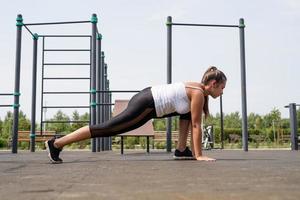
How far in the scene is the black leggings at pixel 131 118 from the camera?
3.10m

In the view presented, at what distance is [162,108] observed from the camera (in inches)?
127

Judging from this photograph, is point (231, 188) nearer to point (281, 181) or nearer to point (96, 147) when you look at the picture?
point (281, 181)

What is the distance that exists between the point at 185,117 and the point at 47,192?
216 centimetres

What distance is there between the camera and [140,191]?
4.43 feet

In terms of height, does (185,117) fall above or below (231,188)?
above

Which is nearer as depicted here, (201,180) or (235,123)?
(201,180)

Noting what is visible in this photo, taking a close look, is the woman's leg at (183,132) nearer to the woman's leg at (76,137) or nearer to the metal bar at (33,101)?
the woman's leg at (76,137)

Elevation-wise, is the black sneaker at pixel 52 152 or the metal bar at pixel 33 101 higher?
the metal bar at pixel 33 101

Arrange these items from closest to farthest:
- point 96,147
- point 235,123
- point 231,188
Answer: point 231,188 → point 96,147 → point 235,123

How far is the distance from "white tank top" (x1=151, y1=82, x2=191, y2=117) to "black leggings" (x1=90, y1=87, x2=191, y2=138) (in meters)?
0.04

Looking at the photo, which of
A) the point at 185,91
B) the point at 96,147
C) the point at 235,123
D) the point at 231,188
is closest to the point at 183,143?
the point at 185,91

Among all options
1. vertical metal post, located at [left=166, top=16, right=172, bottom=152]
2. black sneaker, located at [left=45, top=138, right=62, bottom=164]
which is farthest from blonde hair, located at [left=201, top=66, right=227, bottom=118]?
vertical metal post, located at [left=166, top=16, right=172, bottom=152]

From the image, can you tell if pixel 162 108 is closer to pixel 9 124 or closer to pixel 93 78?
pixel 93 78

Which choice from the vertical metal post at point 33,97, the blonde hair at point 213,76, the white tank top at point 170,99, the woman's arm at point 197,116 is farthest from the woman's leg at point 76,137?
the vertical metal post at point 33,97
